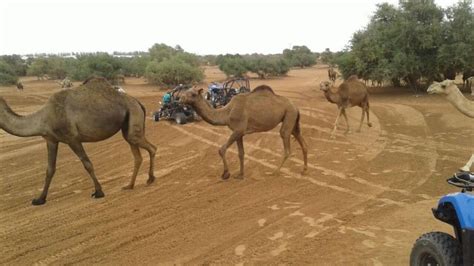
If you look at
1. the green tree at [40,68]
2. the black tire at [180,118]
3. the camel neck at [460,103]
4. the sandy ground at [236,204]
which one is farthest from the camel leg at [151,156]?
the green tree at [40,68]

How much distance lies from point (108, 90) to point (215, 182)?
2.83 meters

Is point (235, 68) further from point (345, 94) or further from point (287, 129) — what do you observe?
point (287, 129)

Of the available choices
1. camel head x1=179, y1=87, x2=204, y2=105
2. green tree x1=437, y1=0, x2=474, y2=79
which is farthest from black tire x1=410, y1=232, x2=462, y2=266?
green tree x1=437, y1=0, x2=474, y2=79

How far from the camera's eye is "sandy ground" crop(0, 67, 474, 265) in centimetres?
576

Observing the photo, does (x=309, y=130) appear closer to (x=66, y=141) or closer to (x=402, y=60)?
(x=66, y=141)

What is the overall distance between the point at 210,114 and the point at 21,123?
3600 mm

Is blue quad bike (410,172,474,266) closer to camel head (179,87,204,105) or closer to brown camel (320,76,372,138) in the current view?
camel head (179,87,204,105)

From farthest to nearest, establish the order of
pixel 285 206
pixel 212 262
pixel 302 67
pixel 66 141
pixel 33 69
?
1. pixel 302 67
2. pixel 33 69
3. pixel 66 141
4. pixel 285 206
5. pixel 212 262

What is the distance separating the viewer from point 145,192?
8.43m

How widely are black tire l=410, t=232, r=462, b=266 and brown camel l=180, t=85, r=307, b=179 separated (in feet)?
17.2

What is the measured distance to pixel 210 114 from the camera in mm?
9312

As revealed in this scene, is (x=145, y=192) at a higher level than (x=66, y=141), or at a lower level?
lower

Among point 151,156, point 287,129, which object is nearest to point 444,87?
point 287,129

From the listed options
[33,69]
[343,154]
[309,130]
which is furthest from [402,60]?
[33,69]
